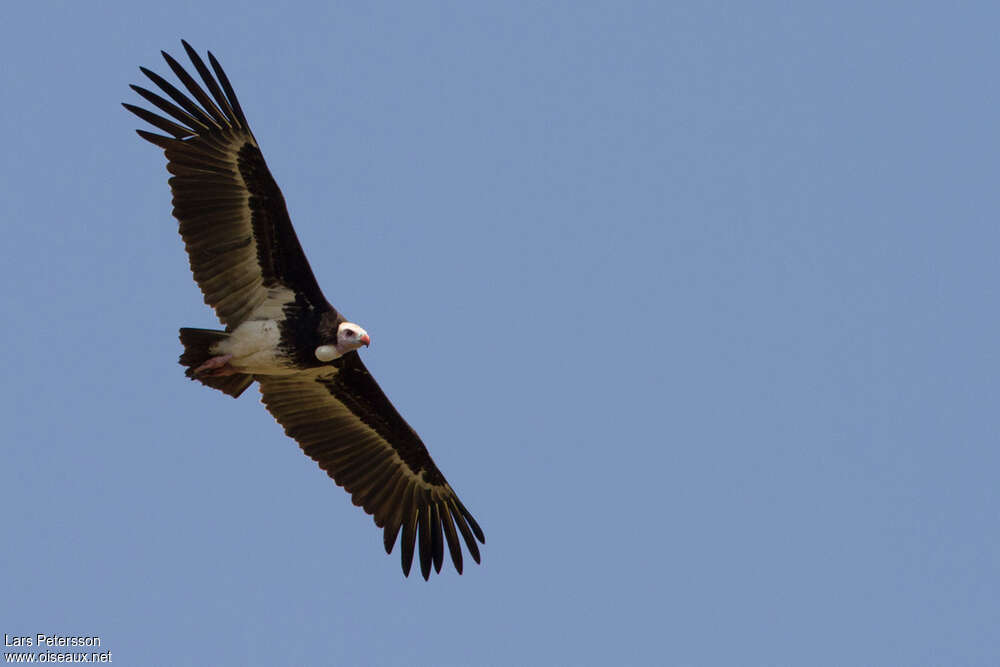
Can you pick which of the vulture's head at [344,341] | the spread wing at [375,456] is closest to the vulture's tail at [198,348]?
the vulture's head at [344,341]

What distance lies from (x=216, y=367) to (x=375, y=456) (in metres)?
3.14

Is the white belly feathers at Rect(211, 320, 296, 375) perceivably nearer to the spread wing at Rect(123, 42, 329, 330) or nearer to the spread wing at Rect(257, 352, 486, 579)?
the spread wing at Rect(123, 42, 329, 330)

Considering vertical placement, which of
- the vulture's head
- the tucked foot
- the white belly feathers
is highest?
the vulture's head

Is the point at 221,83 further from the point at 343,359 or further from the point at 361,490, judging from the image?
the point at 361,490

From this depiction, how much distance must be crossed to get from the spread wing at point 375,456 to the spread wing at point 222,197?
1901 mm

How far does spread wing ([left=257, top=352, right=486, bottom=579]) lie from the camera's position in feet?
61.8

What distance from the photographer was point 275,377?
61.3 ft

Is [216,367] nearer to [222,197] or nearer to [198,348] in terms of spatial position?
[198,348]

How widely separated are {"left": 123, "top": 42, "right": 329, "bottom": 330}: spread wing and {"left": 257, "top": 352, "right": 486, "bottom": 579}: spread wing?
190cm

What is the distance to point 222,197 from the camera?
55.4 ft

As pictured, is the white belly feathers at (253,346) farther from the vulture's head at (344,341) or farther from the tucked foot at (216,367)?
the vulture's head at (344,341)

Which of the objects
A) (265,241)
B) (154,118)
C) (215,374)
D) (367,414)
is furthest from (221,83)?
(367,414)

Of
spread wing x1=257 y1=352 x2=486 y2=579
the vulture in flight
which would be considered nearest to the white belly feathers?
the vulture in flight

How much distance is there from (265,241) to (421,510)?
450cm
